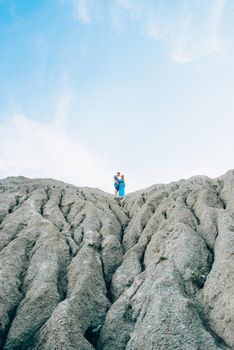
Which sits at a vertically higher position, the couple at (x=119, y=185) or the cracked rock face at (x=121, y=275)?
the couple at (x=119, y=185)

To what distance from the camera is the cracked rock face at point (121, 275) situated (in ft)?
47.5

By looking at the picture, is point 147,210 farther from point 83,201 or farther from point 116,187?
point 116,187

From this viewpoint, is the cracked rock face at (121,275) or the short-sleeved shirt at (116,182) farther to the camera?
the short-sleeved shirt at (116,182)

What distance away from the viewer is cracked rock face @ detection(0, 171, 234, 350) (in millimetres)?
14484

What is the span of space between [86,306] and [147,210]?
38.9 feet

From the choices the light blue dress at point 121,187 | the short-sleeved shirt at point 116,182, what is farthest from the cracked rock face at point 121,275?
the short-sleeved shirt at point 116,182

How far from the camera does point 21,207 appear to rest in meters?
28.3

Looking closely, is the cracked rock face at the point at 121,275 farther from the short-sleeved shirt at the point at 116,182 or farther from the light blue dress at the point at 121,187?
the short-sleeved shirt at the point at 116,182

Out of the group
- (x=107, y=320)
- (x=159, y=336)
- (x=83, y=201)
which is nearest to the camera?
(x=159, y=336)

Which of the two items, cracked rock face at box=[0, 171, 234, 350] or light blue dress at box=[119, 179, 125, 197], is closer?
cracked rock face at box=[0, 171, 234, 350]

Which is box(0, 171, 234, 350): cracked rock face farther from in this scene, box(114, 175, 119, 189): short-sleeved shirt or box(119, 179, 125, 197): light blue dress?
box(114, 175, 119, 189): short-sleeved shirt

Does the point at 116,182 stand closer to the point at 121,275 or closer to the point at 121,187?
the point at 121,187

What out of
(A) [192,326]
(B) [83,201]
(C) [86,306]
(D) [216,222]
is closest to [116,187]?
(B) [83,201]

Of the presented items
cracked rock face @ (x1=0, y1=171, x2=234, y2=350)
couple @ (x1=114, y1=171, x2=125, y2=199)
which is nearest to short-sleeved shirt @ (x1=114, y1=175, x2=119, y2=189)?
couple @ (x1=114, y1=171, x2=125, y2=199)
